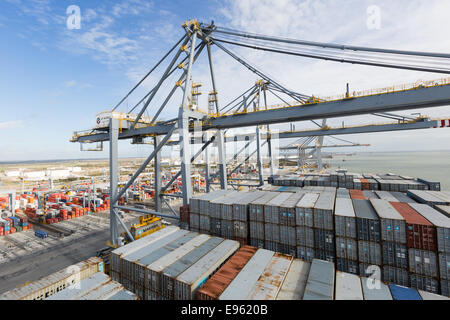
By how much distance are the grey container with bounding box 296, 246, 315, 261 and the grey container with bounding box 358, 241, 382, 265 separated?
7.39 feet

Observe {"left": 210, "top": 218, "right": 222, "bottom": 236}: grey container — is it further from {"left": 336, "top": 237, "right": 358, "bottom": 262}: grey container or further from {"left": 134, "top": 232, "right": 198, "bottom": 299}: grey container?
{"left": 336, "top": 237, "right": 358, "bottom": 262}: grey container

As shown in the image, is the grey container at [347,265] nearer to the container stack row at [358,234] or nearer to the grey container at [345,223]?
the container stack row at [358,234]

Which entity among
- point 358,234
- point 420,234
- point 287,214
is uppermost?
point 287,214

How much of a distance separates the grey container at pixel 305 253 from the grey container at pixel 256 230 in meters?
2.22

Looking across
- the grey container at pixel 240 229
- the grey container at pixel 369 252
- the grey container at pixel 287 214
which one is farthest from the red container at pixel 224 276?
the grey container at pixel 369 252

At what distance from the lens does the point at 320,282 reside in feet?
23.7

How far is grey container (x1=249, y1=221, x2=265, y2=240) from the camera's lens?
1214 cm

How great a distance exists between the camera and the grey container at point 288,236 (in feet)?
36.9

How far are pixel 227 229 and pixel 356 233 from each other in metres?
7.50

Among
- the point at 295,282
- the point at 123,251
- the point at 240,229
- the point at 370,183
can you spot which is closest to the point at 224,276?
the point at 295,282

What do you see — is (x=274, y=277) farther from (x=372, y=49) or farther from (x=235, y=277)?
(x=372, y=49)

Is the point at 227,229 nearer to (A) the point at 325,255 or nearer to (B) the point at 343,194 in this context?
(A) the point at 325,255

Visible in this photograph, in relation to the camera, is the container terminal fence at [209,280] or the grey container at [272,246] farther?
the grey container at [272,246]
